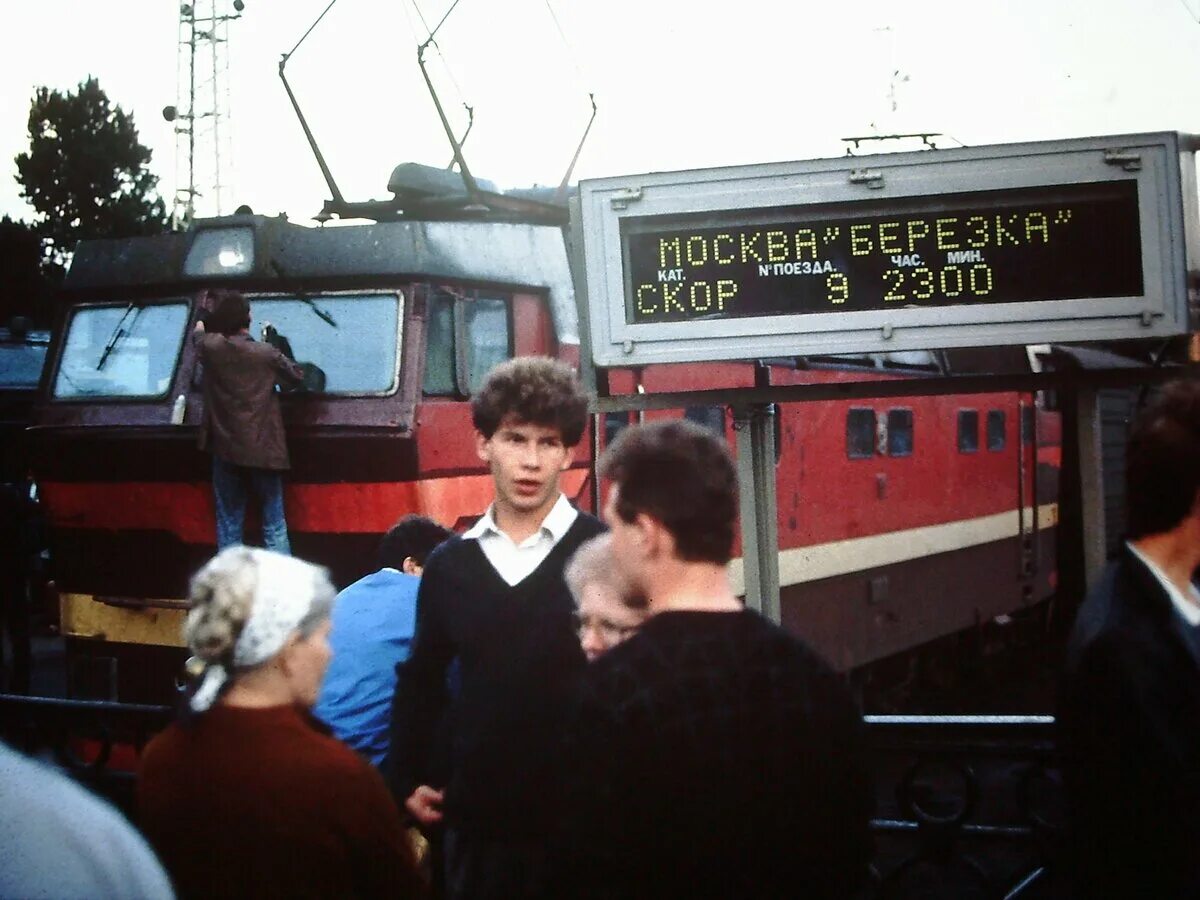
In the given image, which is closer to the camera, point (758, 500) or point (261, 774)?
point (261, 774)

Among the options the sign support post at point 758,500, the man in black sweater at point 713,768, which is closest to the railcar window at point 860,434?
the sign support post at point 758,500

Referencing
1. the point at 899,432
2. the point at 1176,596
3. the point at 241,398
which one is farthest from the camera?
the point at 899,432

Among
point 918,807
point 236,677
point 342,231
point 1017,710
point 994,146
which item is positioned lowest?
point 1017,710

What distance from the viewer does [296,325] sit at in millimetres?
7227

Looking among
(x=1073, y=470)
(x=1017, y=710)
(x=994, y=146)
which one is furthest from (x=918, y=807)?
(x=1017, y=710)

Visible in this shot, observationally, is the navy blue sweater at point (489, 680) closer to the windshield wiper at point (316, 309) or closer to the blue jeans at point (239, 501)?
the blue jeans at point (239, 501)

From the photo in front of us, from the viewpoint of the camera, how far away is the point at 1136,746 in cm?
216

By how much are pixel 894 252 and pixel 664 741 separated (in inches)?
98.4

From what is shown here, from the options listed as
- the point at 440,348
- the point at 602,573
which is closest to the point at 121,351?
the point at 440,348

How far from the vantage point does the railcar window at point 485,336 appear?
7203 mm

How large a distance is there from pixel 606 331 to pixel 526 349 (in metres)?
3.30

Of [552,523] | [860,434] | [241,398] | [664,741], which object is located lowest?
[664,741]

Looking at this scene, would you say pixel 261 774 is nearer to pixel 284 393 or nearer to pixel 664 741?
pixel 664 741

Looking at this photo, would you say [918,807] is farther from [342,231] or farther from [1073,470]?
[342,231]
